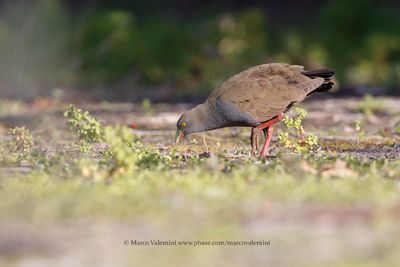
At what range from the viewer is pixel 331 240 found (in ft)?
18.3

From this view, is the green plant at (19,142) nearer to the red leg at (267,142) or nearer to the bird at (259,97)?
the bird at (259,97)

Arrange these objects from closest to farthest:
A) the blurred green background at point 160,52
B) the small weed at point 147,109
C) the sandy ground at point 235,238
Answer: the sandy ground at point 235,238
the small weed at point 147,109
the blurred green background at point 160,52

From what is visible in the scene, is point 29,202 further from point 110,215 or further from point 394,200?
point 394,200

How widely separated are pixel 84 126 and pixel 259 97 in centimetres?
184

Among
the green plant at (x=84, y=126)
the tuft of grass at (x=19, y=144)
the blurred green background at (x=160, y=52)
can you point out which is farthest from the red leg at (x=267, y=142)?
the blurred green background at (x=160, y=52)

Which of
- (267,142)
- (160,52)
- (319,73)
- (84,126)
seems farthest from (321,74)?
(160,52)

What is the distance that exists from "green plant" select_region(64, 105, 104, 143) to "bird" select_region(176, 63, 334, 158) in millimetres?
1101

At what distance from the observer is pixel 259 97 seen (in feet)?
29.4

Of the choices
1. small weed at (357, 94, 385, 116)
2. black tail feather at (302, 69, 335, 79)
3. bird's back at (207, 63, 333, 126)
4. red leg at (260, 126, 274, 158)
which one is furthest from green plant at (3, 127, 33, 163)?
small weed at (357, 94, 385, 116)

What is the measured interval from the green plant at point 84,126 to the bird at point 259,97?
3.61ft

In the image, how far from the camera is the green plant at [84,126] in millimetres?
9914

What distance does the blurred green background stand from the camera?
19.1 meters

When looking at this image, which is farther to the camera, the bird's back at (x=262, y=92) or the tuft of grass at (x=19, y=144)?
the tuft of grass at (x=19, y=144)

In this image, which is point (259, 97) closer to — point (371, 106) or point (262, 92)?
point (262, 92)
